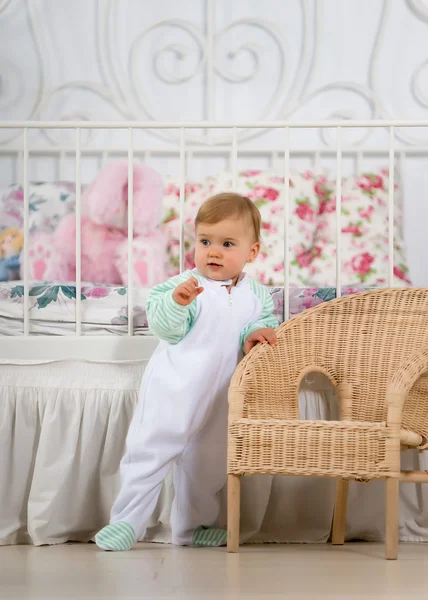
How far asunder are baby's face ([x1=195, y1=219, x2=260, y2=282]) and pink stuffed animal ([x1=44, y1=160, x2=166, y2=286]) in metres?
0.49

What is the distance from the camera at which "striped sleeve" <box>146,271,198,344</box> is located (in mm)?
1781

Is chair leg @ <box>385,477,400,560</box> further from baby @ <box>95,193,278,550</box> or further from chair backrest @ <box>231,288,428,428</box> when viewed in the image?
baby @ <box>95,193,278,550</box>

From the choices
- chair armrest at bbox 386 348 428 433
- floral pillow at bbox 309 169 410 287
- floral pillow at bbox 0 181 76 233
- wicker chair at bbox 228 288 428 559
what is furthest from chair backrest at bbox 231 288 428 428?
floral pillow at bbox 0 181 76 233

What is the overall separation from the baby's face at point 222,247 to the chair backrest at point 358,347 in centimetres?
18

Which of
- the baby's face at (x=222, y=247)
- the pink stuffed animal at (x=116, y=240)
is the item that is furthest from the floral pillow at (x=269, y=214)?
the baby's face at (x=222, y=247)

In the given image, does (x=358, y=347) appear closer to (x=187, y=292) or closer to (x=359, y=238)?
(x=187, y=292)

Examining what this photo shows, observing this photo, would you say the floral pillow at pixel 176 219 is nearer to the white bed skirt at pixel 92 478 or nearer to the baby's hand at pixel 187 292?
the white bed skirt at pixel 92 478

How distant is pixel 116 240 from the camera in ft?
7.84

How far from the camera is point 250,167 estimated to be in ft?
9.91

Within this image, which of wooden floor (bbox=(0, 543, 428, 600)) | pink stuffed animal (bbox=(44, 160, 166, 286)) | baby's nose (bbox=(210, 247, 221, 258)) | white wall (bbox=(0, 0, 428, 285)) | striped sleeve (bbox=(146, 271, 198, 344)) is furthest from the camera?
white wall (bbox=(0, 0, 428, 285))

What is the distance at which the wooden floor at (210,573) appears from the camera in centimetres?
137

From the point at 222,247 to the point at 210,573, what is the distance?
2.30 feet

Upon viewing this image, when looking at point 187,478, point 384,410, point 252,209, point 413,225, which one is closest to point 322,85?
point 413,225

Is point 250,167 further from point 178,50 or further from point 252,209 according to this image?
point 252,209
